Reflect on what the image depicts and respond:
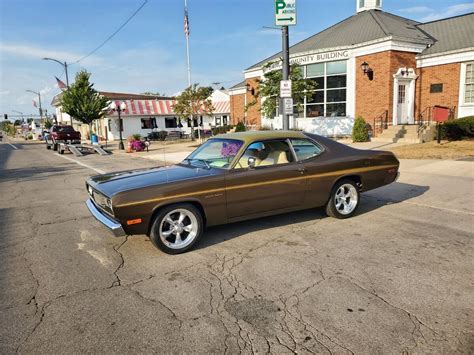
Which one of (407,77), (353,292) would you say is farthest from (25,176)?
(407,77)

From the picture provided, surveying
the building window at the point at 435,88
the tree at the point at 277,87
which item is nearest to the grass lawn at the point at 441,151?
the building window at the point at 435,88

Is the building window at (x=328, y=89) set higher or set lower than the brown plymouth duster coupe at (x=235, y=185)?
higher

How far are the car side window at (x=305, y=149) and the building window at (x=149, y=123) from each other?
3995cm

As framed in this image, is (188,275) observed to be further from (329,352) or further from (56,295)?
(329,352)

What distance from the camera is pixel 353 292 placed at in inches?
138

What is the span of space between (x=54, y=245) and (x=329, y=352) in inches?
162

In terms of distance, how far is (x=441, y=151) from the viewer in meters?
13.0

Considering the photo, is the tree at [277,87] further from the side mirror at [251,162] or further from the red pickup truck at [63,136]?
the red pickup truck at [63,136]

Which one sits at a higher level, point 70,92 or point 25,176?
point 70,92

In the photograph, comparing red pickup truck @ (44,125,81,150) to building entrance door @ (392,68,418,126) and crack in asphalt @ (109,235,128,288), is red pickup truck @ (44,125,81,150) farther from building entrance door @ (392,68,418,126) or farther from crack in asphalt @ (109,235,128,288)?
crack in asphalt @ (109,235,128,288)

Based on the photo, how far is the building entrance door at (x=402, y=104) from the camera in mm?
19297

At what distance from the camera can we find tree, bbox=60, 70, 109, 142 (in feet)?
111

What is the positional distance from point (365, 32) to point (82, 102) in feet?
83.3

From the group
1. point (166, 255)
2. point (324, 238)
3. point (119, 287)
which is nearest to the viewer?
point (119, 287)
